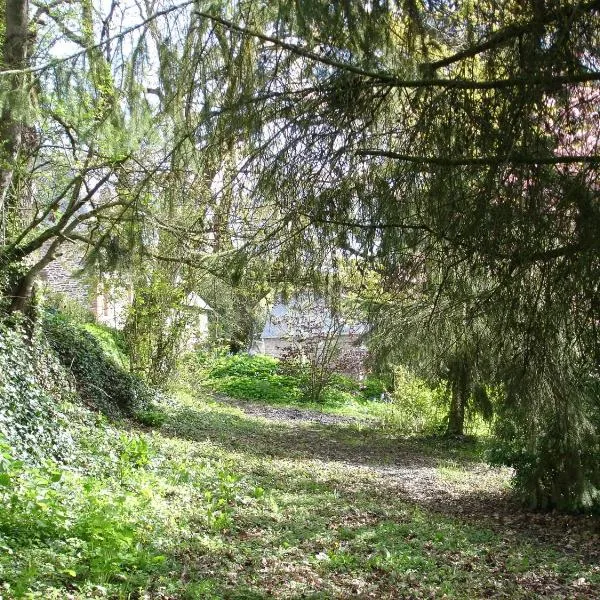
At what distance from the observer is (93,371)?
1070 cm

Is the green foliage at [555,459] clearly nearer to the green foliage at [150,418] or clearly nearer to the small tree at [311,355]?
the green foliage at [150,418]

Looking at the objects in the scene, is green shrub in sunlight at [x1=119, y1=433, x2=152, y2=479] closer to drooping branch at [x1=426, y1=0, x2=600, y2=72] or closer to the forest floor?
the forest floor

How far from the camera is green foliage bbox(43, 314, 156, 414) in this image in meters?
10.1

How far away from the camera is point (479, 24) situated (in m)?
3.26

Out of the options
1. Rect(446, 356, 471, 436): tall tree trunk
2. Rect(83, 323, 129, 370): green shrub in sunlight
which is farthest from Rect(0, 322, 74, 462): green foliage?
Rect(446, 356, 471, 436): tall tree trunk

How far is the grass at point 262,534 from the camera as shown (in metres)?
4.11

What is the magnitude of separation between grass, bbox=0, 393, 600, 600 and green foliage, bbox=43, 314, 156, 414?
39.3 inches

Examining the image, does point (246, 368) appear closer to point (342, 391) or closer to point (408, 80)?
point (342, 391)

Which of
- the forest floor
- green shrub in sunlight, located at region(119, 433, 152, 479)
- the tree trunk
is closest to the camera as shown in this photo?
the forest floor

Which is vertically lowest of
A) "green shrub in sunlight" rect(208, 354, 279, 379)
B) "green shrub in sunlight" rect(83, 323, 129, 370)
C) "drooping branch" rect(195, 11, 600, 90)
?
"green shrub in sunlight" rect(208, 354, 279, 379)

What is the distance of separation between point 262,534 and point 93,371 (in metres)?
5.95

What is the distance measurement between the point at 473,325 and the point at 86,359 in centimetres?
794

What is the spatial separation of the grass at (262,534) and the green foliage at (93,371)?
998mm

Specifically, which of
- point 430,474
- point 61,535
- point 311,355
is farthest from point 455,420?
point 61,535
